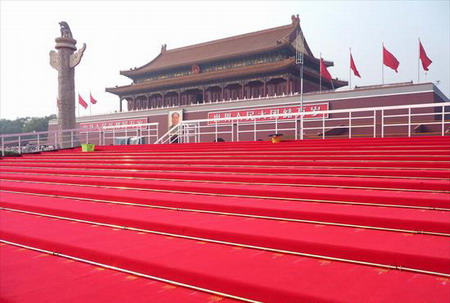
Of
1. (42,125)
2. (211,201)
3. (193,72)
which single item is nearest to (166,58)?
(193,72)

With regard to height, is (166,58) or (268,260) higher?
(166,58)

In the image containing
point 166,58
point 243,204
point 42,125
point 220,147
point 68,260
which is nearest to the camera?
point 68,260

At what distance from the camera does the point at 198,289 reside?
2254 millimetres

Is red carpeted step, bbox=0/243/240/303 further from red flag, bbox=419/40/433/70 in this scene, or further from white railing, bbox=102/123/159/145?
red flag, bbox=419/40/433/70

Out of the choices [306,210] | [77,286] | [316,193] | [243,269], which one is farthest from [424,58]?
[77,286]

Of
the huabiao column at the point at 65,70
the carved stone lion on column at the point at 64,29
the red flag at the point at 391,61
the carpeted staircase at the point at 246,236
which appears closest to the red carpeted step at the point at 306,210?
the carpeted staircase at the point at 246,236

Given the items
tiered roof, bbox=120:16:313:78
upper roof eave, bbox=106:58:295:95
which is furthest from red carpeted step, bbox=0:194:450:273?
tiered roof, bbox=120:16:313:78

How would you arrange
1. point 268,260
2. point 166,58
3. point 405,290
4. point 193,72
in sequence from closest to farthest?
point 405,290 → point 268,260 → point 193,72 → point 166,58

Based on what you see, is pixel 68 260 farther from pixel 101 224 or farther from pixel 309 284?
pixel 309 284

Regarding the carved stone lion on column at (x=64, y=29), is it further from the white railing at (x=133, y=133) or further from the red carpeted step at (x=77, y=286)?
the red carpeted step at (x=77, y=286)

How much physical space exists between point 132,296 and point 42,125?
6112cm

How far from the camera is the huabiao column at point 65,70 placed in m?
14.0

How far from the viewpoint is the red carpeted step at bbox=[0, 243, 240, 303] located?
2135 millimetres

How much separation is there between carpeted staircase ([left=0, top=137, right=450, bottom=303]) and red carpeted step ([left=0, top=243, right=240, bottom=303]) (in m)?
0.01
